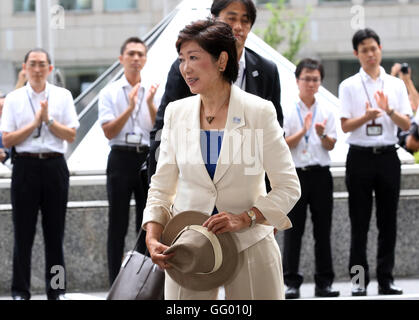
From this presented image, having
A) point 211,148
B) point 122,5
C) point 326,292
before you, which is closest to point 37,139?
point 326,292

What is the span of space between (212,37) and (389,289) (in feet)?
15.1

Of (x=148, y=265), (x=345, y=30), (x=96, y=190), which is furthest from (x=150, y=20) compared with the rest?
(x=148, y=265)

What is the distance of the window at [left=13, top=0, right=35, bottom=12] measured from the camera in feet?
95.5

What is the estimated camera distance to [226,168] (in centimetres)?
346

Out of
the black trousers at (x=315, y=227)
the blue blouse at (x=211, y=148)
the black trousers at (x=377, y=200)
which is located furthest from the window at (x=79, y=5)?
the blue blouse at (x=211, y=148)

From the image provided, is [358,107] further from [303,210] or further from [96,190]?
[96,190]

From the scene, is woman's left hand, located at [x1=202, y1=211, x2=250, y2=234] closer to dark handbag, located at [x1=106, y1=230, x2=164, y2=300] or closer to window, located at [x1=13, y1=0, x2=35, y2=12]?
dark handbag, located at [x1=106, y1=230, x2=164, y2=300]

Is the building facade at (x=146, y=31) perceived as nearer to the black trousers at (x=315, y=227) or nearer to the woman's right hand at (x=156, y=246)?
the black trousers at (x=315, y=227)

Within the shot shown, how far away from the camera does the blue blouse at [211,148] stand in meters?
3.51

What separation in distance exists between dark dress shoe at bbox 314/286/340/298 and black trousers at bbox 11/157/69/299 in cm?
205

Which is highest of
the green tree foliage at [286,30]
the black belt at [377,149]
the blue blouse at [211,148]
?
the green tree foliage at [286,30]

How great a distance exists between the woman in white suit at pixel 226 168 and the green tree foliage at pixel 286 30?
66.5 ft

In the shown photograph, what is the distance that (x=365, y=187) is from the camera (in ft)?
25.3
